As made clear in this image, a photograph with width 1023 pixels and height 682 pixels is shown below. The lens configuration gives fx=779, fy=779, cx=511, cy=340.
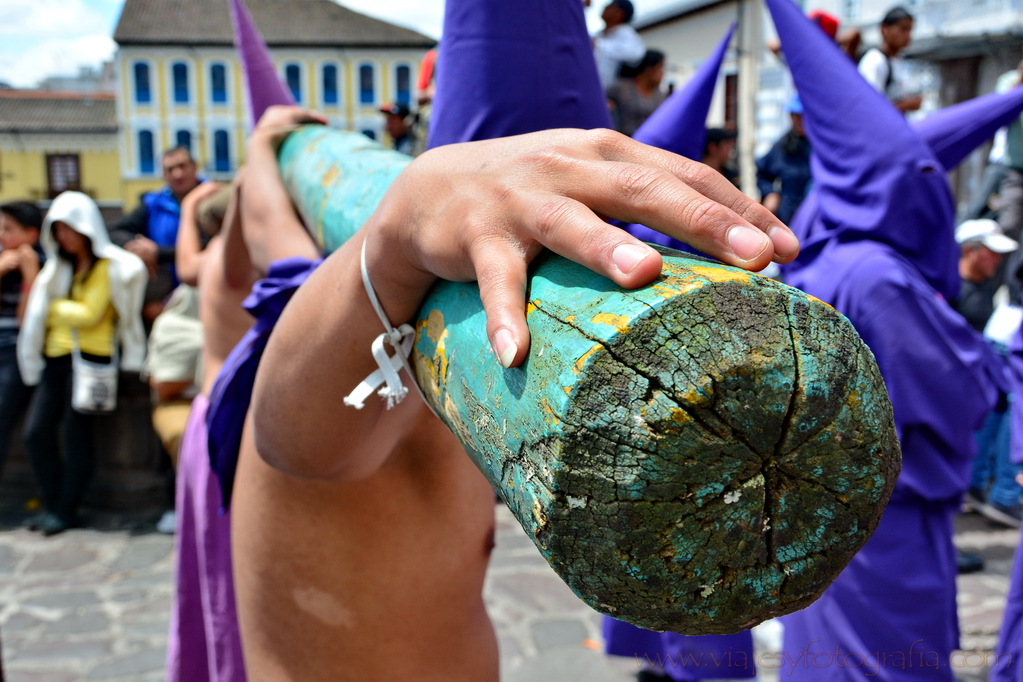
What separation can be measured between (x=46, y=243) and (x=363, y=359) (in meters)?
4.90

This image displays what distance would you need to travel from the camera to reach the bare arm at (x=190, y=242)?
324 centimetres

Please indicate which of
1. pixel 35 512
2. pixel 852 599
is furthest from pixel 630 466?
pixel 35 512

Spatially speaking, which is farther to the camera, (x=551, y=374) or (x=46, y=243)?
(x=46, y=243)

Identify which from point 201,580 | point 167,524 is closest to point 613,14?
point 167,524

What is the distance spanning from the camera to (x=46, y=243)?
4.93 m

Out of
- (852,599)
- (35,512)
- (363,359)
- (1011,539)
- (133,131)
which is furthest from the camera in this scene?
(133,131)

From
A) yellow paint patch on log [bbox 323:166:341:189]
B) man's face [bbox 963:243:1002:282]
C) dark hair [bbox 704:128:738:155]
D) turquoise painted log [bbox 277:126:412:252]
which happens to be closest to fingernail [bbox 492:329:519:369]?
turquoise painted log [bbox 277:126:412:252]

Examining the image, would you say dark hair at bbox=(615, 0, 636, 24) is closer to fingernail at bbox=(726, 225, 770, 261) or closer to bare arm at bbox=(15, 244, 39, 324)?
bare arm at bbox=(15, 244, 39, 324)

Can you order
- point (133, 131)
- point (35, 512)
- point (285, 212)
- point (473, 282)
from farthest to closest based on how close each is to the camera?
point (133, 131)
point (35, 512)
point (285, 212)
point (473, 282)

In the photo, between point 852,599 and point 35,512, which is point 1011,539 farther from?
point 35,512

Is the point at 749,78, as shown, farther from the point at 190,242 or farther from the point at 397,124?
the point at 190,242

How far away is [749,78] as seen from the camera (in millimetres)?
19688

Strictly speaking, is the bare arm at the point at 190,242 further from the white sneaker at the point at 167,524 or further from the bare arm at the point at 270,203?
the white sneaker at the point at 167,524

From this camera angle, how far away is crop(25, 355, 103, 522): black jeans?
5.09 metres
